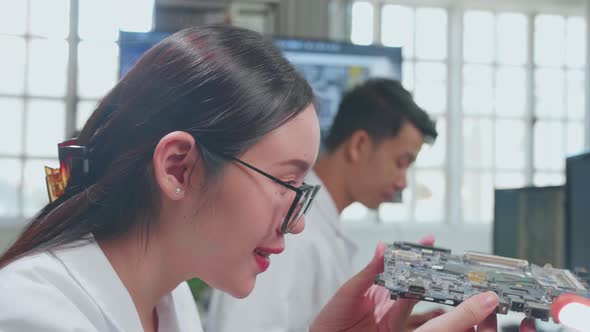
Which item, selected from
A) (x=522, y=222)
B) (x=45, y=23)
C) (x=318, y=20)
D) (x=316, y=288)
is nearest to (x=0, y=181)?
(x=45, y=23)

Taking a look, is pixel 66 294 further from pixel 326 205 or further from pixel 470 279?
pixel 326 205

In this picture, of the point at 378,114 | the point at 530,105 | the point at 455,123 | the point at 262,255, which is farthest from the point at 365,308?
the point at 530,105

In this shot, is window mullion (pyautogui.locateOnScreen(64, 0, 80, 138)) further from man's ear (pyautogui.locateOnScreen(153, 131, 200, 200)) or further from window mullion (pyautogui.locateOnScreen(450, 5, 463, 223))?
man's ear (pyautogui.locateOnScreen(153, 131, 200, 200))

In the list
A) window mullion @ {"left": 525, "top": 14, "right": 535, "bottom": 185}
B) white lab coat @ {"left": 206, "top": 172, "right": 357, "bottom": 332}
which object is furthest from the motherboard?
window mullion @ {"left": 525, "top": 14, "right": 535, "bottom": 185}

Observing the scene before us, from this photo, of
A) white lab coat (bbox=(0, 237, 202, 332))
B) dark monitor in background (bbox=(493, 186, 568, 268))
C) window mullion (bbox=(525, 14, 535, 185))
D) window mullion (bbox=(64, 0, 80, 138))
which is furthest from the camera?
window mullion (bbox=(525, 14, 535, 185))

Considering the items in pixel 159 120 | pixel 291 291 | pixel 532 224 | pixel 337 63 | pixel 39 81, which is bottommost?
pixel 291 291

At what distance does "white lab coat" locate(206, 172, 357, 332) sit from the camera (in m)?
1.52

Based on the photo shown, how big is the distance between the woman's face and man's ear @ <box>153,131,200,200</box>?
5cm

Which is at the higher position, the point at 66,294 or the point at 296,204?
the point at 296,204

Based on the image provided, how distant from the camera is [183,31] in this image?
3.28 feet

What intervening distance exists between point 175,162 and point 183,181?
3 cm

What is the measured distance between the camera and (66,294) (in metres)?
Result: 0.84

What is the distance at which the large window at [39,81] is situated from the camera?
4090mm

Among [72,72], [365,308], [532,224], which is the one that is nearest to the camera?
[365,308]
